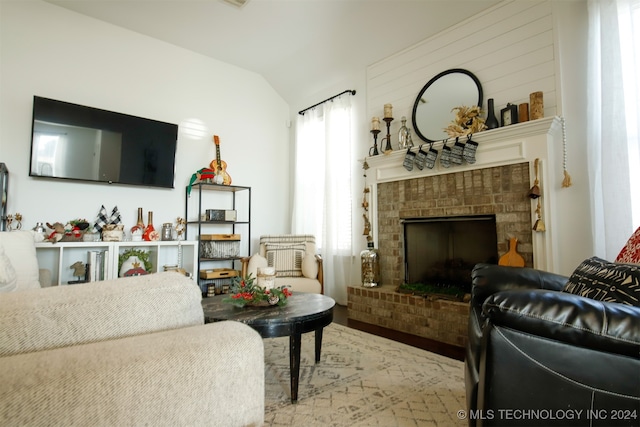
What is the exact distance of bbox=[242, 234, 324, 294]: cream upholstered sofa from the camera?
11.1 feet

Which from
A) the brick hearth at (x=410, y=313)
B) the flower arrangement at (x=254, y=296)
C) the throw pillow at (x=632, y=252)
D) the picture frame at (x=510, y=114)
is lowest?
the brick hearth at (x=410, y=313)

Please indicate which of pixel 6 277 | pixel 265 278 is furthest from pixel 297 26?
pixel 6 277

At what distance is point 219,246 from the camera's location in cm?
405

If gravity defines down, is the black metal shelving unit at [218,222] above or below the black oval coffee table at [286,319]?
above

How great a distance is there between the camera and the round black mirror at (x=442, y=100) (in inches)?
120

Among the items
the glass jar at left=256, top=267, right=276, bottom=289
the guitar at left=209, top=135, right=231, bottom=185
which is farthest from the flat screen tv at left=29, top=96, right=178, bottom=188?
the glass jar at left=256, top=267, right=276, bottom=289

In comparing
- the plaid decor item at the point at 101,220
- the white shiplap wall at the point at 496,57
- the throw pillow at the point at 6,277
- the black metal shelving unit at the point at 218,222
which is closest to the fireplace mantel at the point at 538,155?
the white shiplap wall at the point at 496,57

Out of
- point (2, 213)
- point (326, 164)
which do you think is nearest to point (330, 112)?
→ point (326, 164)

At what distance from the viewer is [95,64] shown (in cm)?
356

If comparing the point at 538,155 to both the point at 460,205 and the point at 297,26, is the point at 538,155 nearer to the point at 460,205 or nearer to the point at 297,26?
the point at 460,205

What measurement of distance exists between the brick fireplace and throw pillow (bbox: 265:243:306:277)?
28.1 inches

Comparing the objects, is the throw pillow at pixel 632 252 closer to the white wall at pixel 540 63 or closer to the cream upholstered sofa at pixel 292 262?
the white wall at pixel 540 63

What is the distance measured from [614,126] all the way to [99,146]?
454cm

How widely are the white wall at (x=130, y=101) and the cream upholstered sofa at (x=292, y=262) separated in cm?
95
